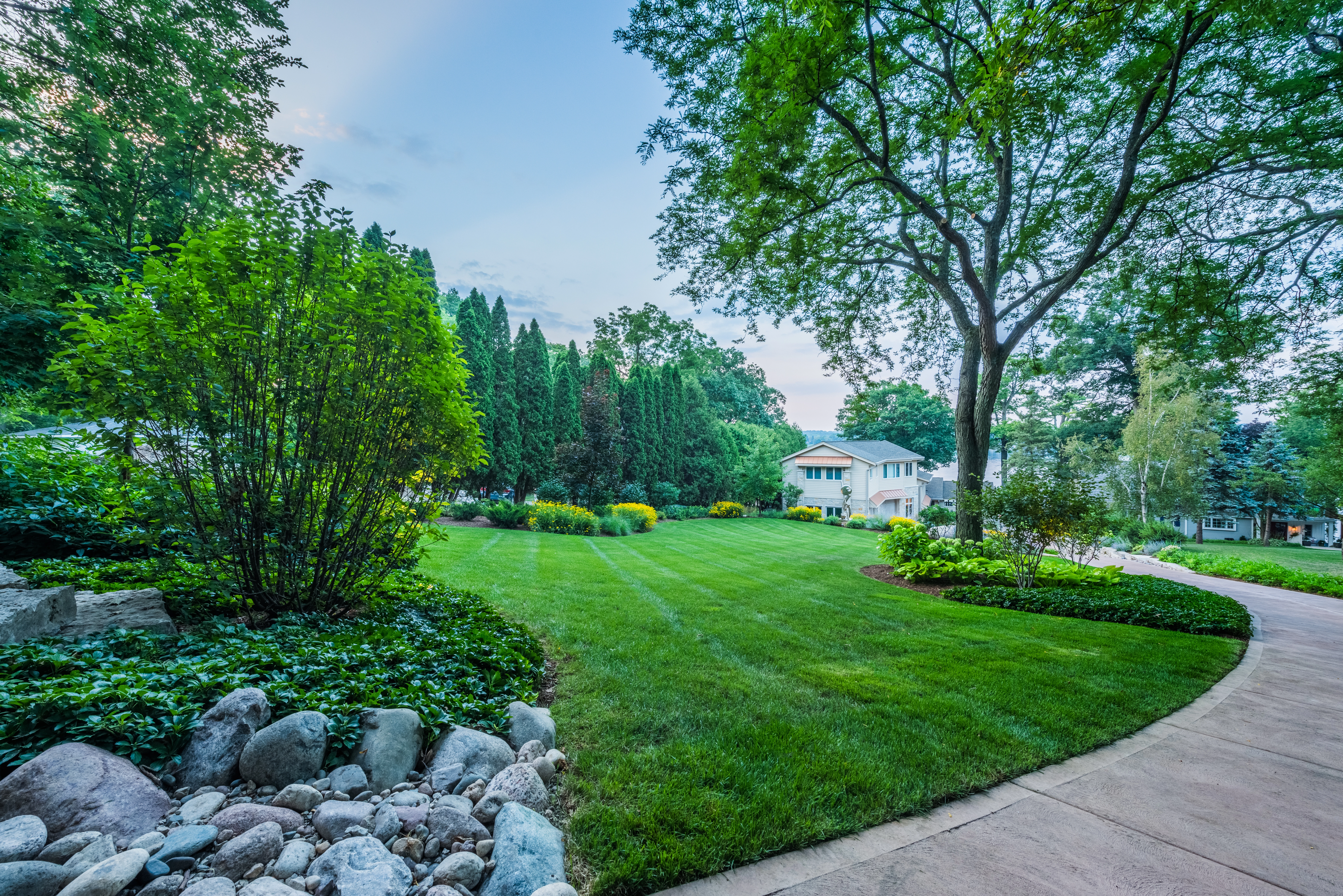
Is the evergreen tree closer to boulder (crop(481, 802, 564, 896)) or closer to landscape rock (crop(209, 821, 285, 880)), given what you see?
landscape rock (crop(209, 821, 285, 880))

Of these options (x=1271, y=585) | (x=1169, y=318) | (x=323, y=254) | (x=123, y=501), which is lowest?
(x=1271, y=585)

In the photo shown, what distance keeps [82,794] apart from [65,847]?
0.77 ft

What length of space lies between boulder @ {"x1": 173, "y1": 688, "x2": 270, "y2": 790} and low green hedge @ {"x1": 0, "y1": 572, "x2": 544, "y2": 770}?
0.22ft

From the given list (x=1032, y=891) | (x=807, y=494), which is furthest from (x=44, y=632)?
(x=807, y=494)

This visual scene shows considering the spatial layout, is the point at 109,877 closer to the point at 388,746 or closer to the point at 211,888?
the point at 211,888

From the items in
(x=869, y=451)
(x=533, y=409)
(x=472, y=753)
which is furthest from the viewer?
(x=869, y=451)

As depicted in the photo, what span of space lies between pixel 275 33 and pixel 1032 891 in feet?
37.9

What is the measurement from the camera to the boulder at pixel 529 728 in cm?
246

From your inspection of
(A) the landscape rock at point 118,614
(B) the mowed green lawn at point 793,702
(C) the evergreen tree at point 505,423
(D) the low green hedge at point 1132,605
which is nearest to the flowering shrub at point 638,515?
(C) the evergreen tree at point 505,423

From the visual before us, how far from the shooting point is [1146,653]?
450 centimetres

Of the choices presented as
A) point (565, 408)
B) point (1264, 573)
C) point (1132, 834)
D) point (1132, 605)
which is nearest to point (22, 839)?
point (1132, 834)

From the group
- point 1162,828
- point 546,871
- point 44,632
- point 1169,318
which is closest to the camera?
point 546,871

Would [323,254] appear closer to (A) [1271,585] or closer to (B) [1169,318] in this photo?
(B) [1169,318]

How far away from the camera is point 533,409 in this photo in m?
19.2
